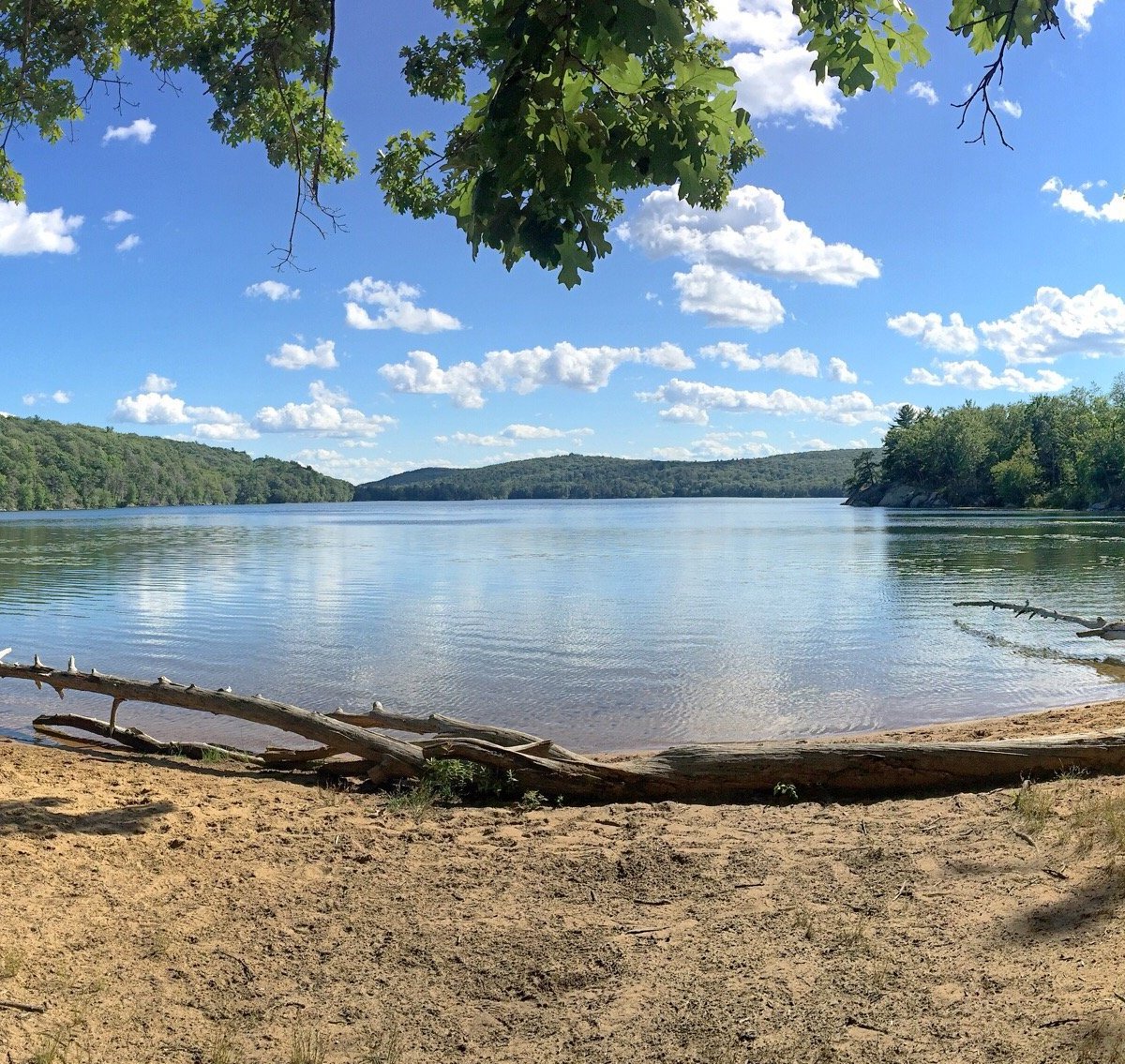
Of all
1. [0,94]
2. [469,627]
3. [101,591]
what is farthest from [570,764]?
[101,591]

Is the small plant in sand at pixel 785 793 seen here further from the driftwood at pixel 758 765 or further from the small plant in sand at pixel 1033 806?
the small plant in sand at pixel 1033 806

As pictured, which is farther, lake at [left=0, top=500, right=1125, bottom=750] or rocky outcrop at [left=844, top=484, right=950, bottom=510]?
rocky outcrop at [left=844, top=484, right=950, bottom=510]

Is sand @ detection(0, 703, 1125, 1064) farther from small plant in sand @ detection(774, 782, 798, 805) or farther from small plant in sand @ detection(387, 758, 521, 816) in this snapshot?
small plant in sand @ detection(387, 758, 521, 816)

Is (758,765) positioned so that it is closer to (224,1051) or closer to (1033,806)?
(1033,806)

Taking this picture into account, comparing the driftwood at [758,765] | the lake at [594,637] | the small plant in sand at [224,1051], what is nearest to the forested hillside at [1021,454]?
the lake at [594,637]

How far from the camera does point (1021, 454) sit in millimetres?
115875

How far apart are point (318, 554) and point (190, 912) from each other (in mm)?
44955

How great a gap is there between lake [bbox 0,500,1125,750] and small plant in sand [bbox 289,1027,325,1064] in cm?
788

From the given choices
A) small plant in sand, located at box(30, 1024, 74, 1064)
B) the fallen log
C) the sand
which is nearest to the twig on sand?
the sand

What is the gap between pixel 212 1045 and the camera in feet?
12.9

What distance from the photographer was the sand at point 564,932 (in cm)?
382

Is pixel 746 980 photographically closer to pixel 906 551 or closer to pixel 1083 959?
pixel 1083 959

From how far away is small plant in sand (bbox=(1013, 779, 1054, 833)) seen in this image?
240 inches

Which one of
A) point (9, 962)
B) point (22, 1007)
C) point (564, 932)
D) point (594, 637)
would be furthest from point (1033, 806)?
point (594, 637)
